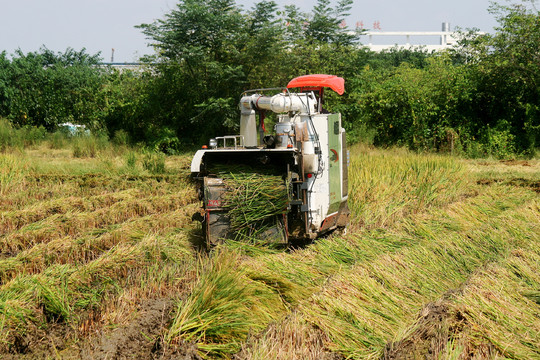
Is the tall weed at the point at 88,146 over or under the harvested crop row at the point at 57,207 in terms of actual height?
over

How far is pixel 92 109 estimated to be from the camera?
2162 cm

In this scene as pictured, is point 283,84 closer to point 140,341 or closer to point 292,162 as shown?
point 292,162

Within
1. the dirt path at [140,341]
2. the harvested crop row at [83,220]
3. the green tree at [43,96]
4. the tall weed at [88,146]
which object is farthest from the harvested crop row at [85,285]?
the green tree at [43,96]

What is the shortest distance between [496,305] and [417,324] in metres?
0.71

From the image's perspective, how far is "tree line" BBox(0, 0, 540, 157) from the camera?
57.5 feet

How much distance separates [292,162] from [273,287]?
1962 millimetres

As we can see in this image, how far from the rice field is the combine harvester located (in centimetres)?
36

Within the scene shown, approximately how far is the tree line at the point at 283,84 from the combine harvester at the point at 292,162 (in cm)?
1046

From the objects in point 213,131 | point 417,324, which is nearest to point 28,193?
point 417,324

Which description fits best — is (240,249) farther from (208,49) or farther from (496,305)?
(208,49)

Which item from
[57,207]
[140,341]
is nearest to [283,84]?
[57,207]

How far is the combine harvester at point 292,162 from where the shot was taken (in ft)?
21.6

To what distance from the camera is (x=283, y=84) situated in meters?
19.0

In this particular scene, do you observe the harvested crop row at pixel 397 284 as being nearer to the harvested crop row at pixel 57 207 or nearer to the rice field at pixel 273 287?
the rice field at pixel 273 287
